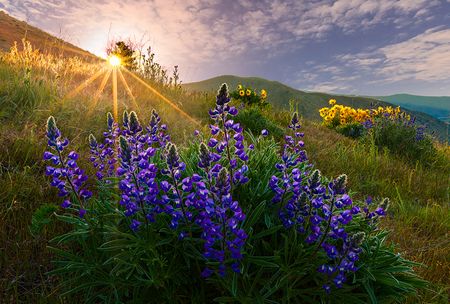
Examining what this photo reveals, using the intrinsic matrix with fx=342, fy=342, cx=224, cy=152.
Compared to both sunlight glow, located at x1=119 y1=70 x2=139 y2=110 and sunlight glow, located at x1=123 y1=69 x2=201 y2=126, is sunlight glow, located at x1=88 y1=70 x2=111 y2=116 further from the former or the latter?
sunlight glow, located at x1=123 y1=69 x2=201 y2=126

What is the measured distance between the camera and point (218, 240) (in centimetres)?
208

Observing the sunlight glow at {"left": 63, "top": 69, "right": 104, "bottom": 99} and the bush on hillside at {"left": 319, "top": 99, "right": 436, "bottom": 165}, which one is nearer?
the sunlight glow at {"left": 63, "top": 69, "right": 104, "bottom": 99}

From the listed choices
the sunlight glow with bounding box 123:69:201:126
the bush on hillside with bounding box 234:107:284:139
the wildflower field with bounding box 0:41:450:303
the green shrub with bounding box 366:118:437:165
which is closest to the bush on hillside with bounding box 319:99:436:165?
the green shrub with bounding box 366:118:437:165

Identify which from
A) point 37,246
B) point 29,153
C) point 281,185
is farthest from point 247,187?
point 29,153

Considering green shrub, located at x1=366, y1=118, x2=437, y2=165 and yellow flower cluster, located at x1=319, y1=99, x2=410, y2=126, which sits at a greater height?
yellow flower cluster, located at x1=319, y1=99, x2=410, y2=126

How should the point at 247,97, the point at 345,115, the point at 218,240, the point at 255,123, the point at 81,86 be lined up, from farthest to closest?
the point at 345,115 → the point at 247,97 → the point at 255,123 → the point at 81,86 → the point at 218,240

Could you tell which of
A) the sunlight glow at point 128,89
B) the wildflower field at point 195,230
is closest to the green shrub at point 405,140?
the wildflower field at point 195,230

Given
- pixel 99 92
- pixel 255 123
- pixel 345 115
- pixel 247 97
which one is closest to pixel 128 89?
pixel 99 92

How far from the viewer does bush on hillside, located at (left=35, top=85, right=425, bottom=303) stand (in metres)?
1.97

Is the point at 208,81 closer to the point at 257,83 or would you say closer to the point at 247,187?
the point at 257,83

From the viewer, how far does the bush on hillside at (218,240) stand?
6.47ft

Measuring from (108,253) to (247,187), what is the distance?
3.65ft

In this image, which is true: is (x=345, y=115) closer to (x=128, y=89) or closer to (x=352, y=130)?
(x=352, y=130)

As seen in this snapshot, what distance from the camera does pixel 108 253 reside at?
2381mm
